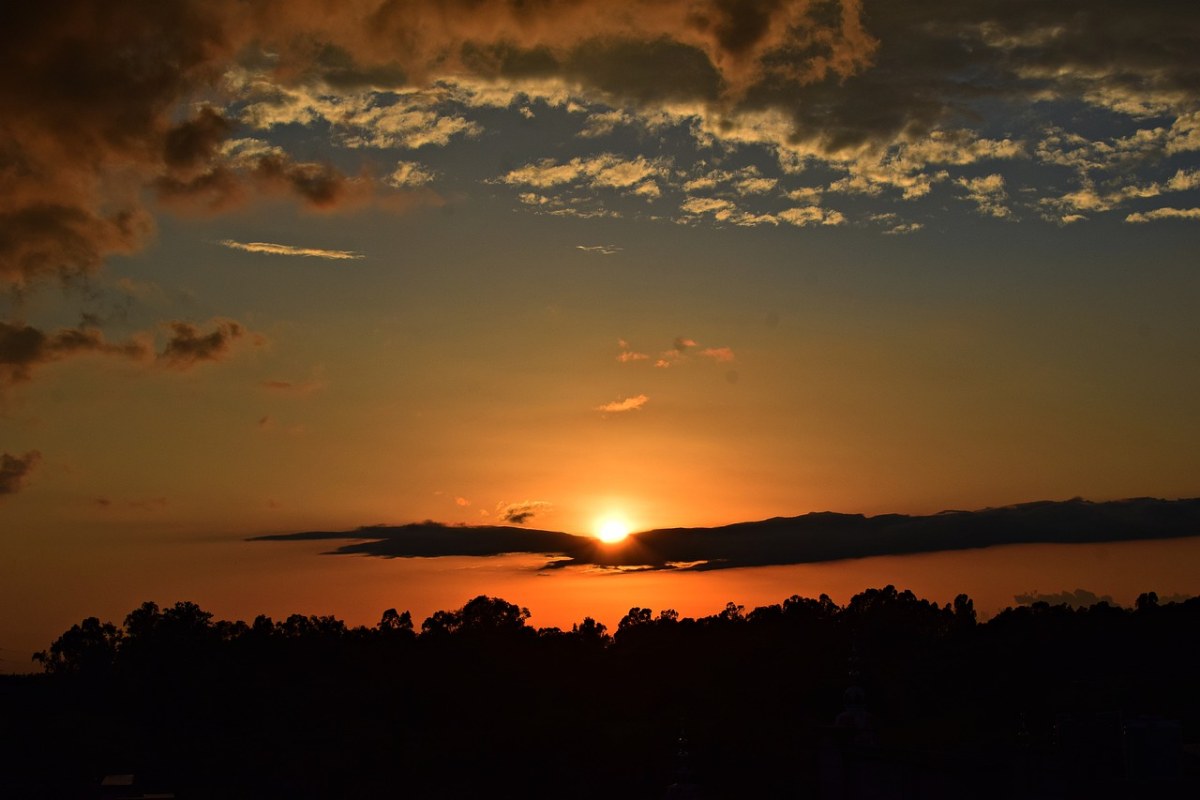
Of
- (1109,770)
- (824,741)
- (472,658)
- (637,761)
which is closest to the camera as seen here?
(1109,770)

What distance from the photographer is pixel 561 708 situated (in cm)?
14575

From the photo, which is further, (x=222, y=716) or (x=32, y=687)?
(x=32, y=687)

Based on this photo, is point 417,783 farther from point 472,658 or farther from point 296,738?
point 472,658

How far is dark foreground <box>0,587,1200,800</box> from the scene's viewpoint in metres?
113

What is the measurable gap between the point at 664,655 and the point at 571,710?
35.2 meters

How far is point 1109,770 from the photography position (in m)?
38.5

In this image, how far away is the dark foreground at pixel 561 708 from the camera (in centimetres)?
11325

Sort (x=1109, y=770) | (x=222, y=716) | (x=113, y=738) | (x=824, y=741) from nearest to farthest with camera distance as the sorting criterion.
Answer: (x=1109, y=770), (x=824, y=741), (x=113, y=738), (x=222, y=716)

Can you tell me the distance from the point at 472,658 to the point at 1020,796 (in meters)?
138

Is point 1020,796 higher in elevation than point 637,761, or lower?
higher

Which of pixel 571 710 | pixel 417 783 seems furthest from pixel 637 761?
pixel 571 710

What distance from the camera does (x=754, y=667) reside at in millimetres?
154375

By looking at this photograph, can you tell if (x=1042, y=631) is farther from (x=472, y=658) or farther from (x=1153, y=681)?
(x=472, y=658)

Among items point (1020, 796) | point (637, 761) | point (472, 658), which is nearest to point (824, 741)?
point (1020, 796)
